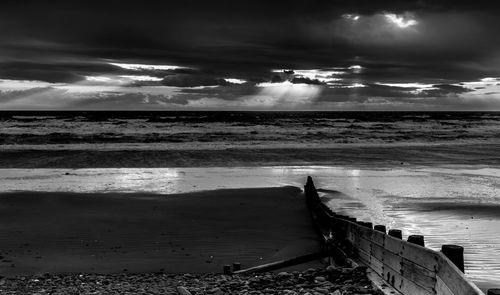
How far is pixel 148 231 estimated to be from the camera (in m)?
12.0

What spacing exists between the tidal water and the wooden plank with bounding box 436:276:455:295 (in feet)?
13.2

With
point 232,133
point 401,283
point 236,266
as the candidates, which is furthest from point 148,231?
point 232,133

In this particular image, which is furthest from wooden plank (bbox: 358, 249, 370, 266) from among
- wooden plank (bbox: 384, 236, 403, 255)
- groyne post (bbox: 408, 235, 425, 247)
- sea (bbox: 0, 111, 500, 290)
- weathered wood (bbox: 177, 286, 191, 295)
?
weathered wood (bbox: 177, 286, 191, 295)

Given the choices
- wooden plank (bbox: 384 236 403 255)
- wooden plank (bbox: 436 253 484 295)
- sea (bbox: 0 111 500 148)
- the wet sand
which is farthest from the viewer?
sea (bbox: 0 111 500 148)

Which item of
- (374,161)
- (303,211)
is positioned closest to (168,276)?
(303,211)

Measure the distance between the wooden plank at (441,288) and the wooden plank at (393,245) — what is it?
117 cm

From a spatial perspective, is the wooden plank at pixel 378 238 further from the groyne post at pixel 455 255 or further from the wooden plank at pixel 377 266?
the groyne post at pixel 455 255

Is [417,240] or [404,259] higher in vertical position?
[417,240]

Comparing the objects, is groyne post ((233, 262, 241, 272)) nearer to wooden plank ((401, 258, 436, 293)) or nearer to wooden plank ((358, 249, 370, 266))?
wooden plank ((358, 249, 370, 266))

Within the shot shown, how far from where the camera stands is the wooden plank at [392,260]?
5.76m

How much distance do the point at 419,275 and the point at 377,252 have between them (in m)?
1.68

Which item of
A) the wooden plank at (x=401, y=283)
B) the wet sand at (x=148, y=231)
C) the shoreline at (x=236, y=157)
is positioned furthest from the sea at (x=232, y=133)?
the wooden plank at (x=401, y=283)

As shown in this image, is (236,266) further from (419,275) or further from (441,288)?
(441,288)

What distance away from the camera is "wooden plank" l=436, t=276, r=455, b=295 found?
4.15 m
